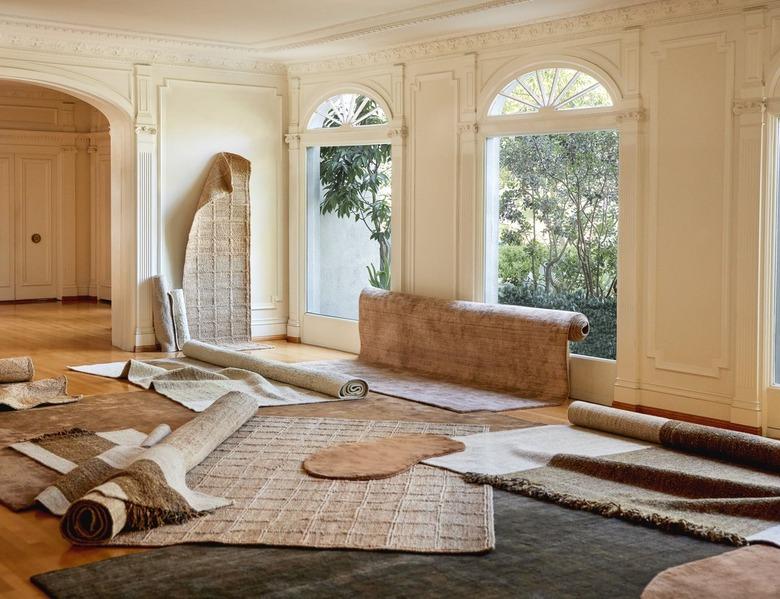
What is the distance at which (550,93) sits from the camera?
7.53 meters

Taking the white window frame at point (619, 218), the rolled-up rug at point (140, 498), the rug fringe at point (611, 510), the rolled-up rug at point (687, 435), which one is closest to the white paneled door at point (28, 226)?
the white window frame at point (619, 218)

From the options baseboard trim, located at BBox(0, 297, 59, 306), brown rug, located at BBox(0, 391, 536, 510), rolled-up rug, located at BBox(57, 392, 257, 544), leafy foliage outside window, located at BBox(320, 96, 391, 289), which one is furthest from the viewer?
baseboard trim, located at BBox(0, 297, 59, 306)

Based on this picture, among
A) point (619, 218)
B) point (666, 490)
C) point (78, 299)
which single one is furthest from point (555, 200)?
point (78, 299)

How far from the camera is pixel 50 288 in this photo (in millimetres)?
14203

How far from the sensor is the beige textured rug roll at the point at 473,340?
24.0ft

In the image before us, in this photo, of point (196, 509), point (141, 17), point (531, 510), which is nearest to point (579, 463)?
point (531, 510)

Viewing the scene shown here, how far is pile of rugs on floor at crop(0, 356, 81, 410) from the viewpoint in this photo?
21.8 ft

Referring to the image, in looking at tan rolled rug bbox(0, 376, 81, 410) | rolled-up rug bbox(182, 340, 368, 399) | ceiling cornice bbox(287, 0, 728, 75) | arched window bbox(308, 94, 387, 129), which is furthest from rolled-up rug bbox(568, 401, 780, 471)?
arched window bbox(308, 94, 387, 129)

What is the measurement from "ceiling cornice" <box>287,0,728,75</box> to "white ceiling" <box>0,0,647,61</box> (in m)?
0.07

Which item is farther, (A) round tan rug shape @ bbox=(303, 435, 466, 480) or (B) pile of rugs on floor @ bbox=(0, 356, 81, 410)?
(B) pile of rugs on floor @ bbox=(0, 356, 81, 410)

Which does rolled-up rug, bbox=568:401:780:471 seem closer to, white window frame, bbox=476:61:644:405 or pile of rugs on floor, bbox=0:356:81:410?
white window frame, bbox=476:61:644:405

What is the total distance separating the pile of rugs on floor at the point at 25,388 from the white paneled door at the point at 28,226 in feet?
22.5

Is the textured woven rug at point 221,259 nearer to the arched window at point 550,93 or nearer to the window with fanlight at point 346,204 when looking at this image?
the window with fanlight at point 346,204

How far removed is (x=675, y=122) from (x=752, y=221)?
882 millimetres
